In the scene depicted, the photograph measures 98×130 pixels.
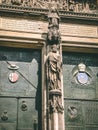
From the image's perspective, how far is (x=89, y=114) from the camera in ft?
35.3

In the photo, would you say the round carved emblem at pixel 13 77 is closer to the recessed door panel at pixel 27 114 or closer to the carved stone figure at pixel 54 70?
the recessed door panel at pixel 27 114

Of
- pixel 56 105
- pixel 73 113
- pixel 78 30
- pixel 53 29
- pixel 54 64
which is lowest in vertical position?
pixel 73 113

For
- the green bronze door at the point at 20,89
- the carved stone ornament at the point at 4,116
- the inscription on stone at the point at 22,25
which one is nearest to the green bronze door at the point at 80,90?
the green bronze door at the point at 20,89

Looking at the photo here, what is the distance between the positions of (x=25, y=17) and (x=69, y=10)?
4.36 ft

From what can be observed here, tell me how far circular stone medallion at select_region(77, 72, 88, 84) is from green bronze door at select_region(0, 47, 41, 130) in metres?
1.15

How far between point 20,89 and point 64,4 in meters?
2.82

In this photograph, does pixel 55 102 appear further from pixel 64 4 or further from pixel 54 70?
pixel 64 4

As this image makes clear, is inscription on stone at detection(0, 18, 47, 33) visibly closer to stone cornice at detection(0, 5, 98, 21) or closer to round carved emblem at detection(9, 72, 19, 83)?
stone cornice at detection(0, 5, 98, 21)

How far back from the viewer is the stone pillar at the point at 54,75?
988 centimetres

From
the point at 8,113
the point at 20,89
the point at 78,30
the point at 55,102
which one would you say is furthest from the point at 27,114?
the point at 78,30

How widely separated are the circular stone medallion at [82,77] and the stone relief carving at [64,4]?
1.84 metres

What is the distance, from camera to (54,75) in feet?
33.6

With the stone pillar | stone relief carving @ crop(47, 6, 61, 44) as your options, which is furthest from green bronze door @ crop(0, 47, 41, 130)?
stone relief carving @ crop(47, 6, 61, 44)

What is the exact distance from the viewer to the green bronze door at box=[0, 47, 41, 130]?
1026 cm
